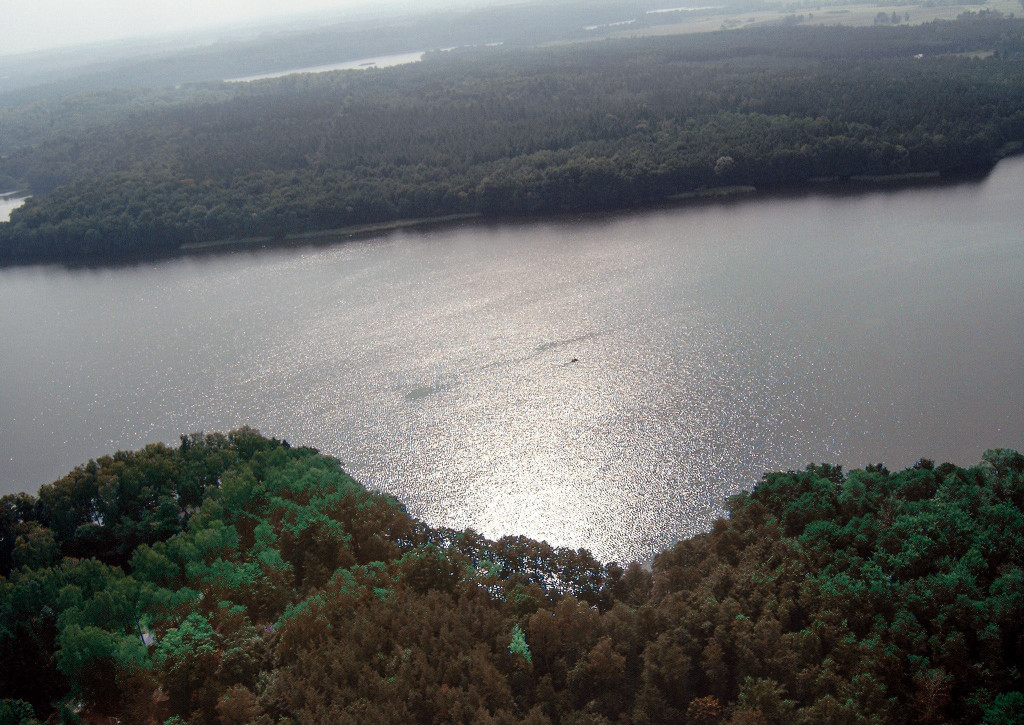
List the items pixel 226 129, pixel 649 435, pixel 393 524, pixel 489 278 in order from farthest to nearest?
pixel 226 129 → pixel 489 278 → pixel 649 435 → pixel 393 524

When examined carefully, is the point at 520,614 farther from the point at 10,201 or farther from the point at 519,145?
the point at 10,201

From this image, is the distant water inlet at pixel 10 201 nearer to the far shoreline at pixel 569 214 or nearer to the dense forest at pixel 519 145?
the dense forest at pixel 519 145

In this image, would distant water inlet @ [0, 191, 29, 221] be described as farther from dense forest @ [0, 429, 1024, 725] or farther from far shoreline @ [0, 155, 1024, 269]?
dense forest @ [0, 429, 1024, 725]

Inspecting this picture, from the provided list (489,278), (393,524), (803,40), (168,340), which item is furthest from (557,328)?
(803,40)

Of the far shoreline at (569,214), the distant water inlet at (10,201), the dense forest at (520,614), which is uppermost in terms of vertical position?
the distant water inlet at (10,201)

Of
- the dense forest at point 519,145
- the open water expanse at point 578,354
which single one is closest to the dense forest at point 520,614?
the open water expanse at point 578,354

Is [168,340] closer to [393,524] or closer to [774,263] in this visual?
[393,524]
